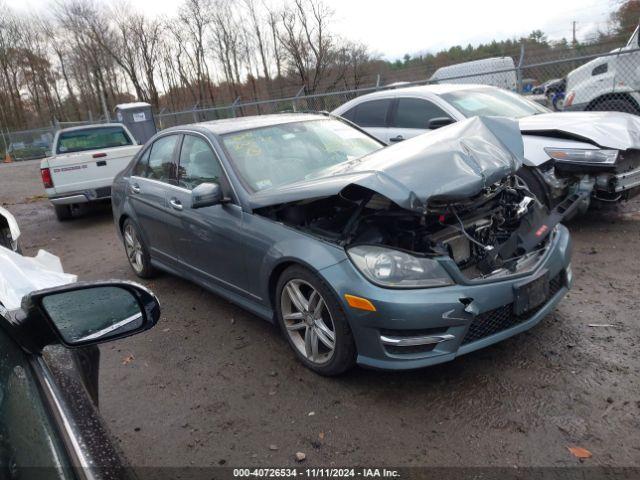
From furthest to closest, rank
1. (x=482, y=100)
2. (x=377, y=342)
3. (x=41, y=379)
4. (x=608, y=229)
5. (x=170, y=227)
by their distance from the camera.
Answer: (x=482, y=100) → (x=608, y=229) → (x=170, y=227) → (x=377, y=342) → (x=41, y=379)

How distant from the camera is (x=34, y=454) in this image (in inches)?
42.0

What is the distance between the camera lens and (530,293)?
113 inches

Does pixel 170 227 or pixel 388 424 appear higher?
pixel 170 227

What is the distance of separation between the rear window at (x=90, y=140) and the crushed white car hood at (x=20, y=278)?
7519mm

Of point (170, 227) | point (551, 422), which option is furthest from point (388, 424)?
point (170, 227)

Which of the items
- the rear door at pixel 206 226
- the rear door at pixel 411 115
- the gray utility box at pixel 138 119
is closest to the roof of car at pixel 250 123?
the rear door at pixel 206 226

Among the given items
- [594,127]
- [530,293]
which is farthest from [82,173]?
[530,293]

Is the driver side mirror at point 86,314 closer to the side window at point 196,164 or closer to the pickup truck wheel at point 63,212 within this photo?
the side window at point 196,164

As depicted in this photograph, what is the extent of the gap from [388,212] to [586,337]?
1605 mm

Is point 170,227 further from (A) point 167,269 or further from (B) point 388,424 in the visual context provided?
(B) point 388,424

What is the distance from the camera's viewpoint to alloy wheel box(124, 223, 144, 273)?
17.2ft

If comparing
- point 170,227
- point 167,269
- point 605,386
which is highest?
point 170,227

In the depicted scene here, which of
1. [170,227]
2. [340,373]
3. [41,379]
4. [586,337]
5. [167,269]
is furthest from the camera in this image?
[167,269]

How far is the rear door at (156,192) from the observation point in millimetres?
4473
